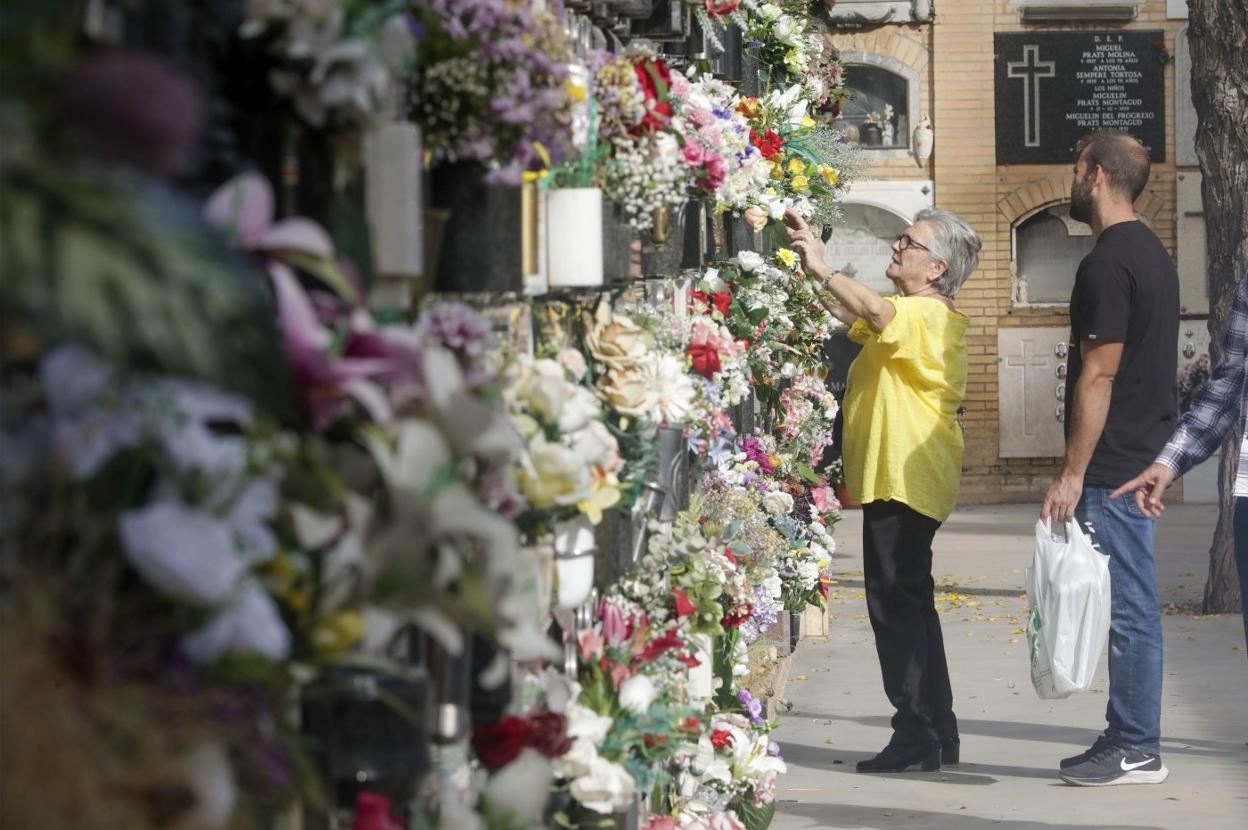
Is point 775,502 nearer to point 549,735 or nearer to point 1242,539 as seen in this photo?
point 1242,539

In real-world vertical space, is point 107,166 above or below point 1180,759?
above

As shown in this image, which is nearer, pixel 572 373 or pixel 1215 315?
pixel 572 373

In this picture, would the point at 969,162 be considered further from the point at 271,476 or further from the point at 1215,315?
the point at 271,476

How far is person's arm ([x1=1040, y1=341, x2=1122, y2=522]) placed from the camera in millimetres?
6664

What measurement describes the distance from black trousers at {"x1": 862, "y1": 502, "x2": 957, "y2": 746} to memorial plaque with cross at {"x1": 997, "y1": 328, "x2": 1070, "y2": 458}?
15.2 metres

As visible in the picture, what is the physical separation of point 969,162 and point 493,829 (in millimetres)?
20519

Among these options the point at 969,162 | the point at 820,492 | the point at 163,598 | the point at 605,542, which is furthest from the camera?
the point at 969,162

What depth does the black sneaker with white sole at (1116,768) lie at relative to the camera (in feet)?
22.7

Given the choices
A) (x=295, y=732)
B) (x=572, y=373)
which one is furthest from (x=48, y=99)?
(x=572, y=373)

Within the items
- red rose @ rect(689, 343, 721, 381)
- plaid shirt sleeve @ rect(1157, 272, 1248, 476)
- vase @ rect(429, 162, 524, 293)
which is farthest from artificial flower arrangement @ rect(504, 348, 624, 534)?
plaid shirt sleeve @ rect(1157, 272, 1248, 476)

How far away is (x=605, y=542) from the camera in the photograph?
3906mm

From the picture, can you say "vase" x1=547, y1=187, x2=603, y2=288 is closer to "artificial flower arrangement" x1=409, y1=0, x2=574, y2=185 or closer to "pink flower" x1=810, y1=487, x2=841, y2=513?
"artificial flower arrangement" x1=409, y1=0, x2=574, y2=185

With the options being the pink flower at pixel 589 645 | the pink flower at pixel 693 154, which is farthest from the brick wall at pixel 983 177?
the pink flower at pixel 589 645

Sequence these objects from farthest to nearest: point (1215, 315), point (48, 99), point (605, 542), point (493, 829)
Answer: point (1215, 315) → point (605, 542) → point (493, 829) → point (48, 99)
